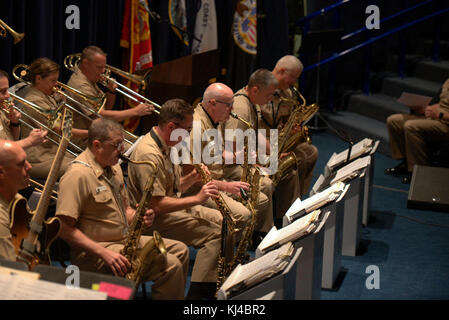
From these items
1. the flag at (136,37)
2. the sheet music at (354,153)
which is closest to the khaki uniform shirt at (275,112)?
the sheet music at (354,153)

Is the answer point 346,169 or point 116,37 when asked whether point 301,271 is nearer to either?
point 346,169

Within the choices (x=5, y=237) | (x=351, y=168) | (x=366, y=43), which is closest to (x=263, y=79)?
(x=351, y=168)

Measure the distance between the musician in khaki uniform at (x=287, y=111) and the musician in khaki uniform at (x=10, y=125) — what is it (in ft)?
7.38

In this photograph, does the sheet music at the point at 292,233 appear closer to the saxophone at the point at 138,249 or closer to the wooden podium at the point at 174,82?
the saxophone at the point at 138,249

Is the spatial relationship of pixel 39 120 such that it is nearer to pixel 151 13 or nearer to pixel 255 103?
pixel 255 103

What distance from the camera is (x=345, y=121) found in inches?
375

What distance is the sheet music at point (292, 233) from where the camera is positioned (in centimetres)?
406

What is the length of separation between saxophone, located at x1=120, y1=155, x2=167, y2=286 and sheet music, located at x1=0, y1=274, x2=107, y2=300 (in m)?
0.94

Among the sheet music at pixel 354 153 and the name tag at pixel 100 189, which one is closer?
the name tag at pixel 100 189

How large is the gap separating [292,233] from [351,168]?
1696 millimetres

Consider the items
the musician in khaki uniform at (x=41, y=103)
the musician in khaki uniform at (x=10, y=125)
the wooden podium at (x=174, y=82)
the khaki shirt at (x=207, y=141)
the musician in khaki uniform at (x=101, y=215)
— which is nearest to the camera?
the musician in khaki uniform at (x=101, y=215)

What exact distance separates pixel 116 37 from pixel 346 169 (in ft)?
10.6

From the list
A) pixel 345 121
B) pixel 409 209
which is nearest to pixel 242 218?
pixel 409 209

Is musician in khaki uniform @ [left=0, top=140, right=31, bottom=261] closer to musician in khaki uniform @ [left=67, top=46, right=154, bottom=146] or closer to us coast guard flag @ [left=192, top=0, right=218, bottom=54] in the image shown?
musician in khaki uniform @ [left=67, top=46, right=154, bottom=146]
